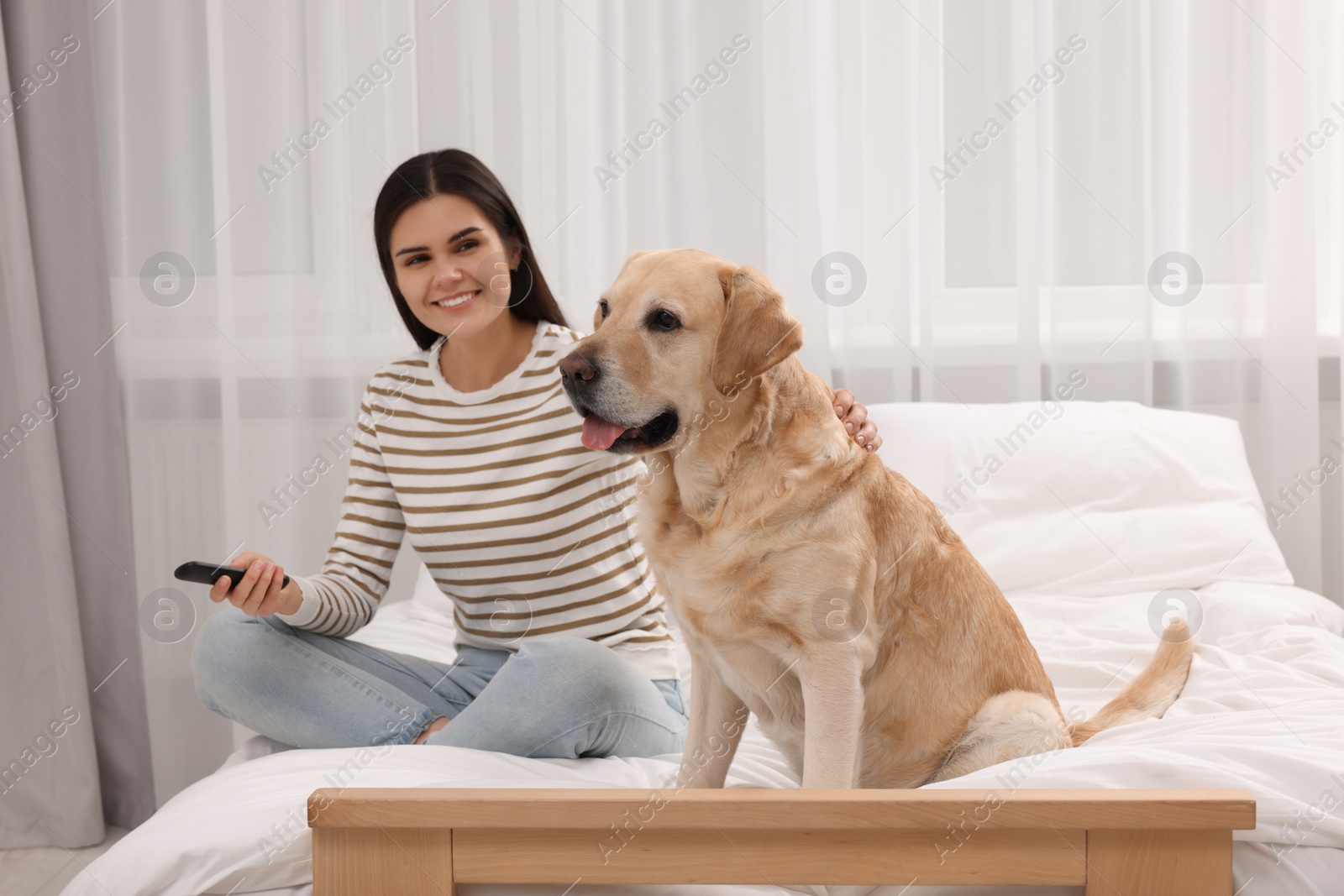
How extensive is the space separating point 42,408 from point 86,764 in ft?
3.28

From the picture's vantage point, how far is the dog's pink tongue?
1.31 meters

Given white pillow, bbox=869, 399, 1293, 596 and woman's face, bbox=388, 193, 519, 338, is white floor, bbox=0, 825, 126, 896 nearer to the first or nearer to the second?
woman's face, bbox=388, 193, 519, 338

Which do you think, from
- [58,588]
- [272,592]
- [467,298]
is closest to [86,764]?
[58,588]

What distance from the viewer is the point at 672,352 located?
133cm

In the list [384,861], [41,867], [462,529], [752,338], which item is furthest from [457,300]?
[41,867]

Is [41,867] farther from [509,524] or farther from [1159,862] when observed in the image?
[1159,862]

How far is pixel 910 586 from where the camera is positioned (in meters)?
1.35

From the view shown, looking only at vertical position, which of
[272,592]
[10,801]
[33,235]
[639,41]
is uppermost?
[639,41]

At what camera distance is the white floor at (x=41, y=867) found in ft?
8.05

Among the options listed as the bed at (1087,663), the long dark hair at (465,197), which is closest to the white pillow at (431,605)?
the bed at (1087,663)

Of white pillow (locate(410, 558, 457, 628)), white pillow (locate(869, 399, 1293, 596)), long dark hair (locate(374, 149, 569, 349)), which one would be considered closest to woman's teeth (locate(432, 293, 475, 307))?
long dark hair (locate(374, 149, 569, 349))

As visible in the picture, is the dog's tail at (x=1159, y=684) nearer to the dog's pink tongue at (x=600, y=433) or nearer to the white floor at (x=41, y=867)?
the dog's pink tongue at (x=600, y=433)

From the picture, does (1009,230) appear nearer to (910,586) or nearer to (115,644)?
(910,586)

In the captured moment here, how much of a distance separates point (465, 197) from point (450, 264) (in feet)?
0.44
